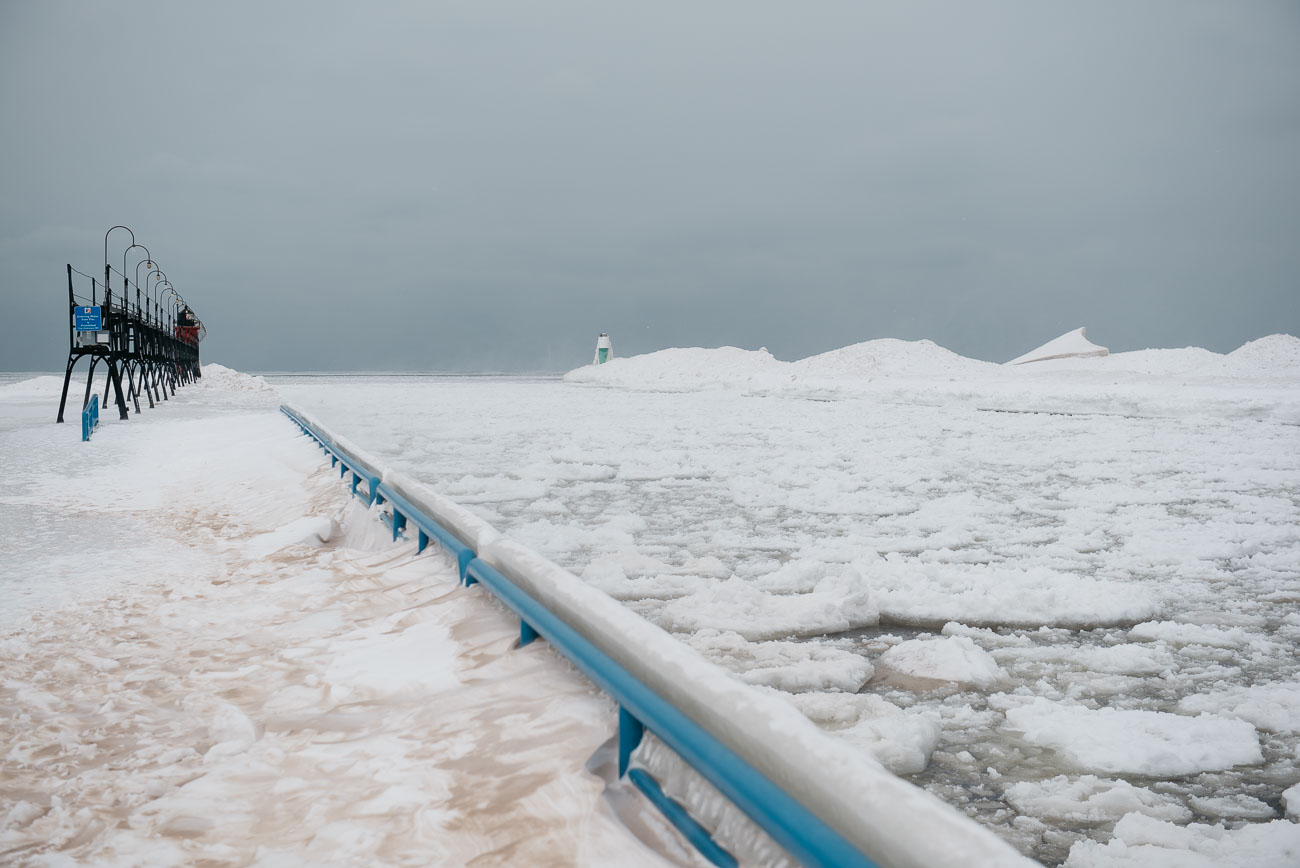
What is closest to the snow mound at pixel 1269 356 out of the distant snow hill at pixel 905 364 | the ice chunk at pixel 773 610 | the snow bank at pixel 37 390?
the distant snow hill at pixel 905 364

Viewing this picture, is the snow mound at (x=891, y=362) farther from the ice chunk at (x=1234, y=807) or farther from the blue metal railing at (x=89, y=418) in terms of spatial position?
the ice chunk at (x=1234, y=807)

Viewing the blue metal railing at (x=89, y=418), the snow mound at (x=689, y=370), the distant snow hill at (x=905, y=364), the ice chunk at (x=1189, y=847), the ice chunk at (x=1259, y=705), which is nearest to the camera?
the ice chunk at (x=1189, y=847)

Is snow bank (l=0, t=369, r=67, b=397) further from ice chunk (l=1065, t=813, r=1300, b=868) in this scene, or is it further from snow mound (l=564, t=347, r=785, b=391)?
ice chunk (l=1065, t=813, r=1300, b=868)

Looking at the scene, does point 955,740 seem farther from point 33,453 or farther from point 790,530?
point 33,453

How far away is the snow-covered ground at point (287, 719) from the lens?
138cm

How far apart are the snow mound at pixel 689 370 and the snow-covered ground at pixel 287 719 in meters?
22.3

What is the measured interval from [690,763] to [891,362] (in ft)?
88.6

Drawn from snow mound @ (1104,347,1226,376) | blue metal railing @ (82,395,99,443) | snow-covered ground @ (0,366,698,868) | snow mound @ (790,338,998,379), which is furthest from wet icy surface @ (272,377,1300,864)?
snow mound @ (790,338,998,379)

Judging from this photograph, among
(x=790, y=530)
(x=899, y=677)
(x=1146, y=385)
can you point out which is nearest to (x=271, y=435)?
(x=790, y=530)

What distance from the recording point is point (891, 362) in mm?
26969

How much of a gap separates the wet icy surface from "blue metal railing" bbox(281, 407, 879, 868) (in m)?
0.55

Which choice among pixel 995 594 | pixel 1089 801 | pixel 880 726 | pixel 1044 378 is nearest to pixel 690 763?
pixel 880 726

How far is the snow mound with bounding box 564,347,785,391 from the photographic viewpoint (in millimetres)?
28531

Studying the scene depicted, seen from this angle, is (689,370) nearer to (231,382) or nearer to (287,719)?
(231,382)
